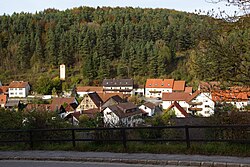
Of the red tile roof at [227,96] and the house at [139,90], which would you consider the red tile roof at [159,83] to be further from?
the red tile roof at [227,96]

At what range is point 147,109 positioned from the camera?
152ft

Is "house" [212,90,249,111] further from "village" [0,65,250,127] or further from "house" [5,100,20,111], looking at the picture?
"house" [5,100,20,111]

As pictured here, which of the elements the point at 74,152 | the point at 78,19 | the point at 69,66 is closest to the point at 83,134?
the point at 74,152

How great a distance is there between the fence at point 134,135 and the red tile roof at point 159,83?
70.7 meters

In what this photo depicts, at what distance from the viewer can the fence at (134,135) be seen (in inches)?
381

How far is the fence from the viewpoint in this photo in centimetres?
969

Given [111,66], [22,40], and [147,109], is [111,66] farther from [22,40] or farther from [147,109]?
[147,109]

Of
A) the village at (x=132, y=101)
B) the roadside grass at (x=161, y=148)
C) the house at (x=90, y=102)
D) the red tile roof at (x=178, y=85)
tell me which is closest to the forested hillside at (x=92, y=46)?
the red tile roof at (x=178, y=85)

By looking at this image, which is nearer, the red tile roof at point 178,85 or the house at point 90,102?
the house at point 90,102

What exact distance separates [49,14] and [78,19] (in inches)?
564

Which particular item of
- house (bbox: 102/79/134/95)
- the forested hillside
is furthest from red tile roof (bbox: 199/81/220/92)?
house (bbox: 102/79/134/95)

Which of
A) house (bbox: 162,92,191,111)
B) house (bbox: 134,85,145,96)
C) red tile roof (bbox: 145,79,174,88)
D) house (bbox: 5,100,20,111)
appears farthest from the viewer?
house (bbox: 134,85,145,96)

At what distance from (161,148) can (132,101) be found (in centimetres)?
5250

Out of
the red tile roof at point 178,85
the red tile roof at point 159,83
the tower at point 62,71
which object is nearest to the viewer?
the red tile roof at point 178,85
